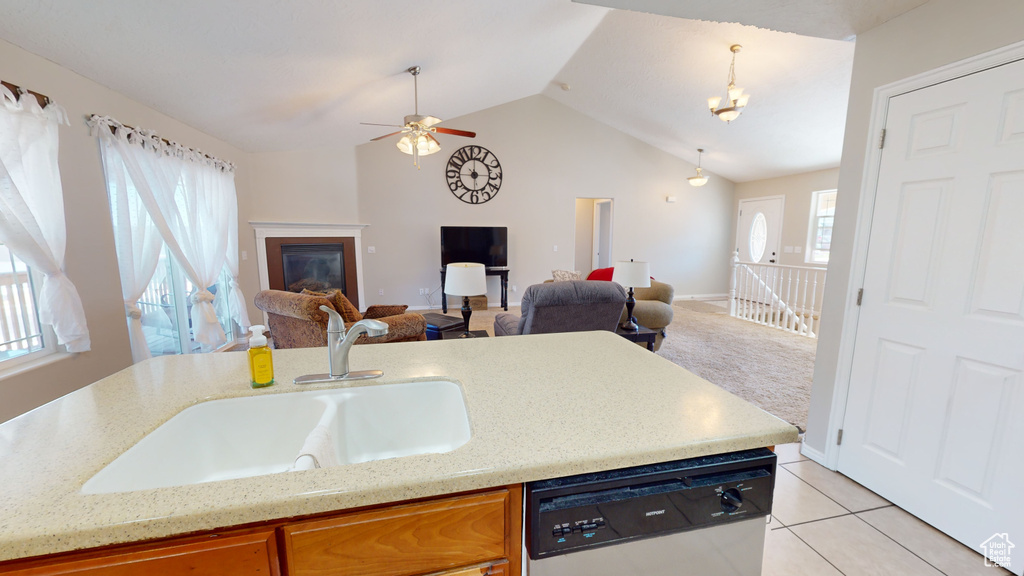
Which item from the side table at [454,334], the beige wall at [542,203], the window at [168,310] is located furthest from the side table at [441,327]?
the beige wall at [542,203]

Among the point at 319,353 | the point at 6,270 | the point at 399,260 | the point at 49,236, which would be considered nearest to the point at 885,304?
the point at 319,353

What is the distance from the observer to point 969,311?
156 centimetres

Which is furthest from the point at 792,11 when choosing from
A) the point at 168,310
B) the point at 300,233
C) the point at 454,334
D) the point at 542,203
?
the point at 300,233

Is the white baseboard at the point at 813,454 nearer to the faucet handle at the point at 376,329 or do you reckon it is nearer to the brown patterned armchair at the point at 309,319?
the faucet handle at the point at 376,329

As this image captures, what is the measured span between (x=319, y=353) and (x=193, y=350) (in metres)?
3.13

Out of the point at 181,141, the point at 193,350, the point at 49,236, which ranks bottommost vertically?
the point at 193,350

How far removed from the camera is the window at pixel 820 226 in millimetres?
5973

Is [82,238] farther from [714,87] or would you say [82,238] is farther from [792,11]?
[714,87]

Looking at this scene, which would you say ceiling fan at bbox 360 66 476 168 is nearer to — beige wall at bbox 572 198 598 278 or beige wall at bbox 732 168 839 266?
beige wall at bbox 572 198 598 278

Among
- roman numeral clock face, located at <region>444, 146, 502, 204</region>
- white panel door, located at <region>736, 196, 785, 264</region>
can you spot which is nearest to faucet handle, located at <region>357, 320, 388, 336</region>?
roman numeral clock face, located at <region>444, 146, 502, 204</region>

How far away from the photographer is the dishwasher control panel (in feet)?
2.40

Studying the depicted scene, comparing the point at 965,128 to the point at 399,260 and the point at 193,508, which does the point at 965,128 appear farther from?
the point at 399,260

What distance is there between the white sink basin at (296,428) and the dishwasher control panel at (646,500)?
1.02 ft

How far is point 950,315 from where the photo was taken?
5.31 feet
